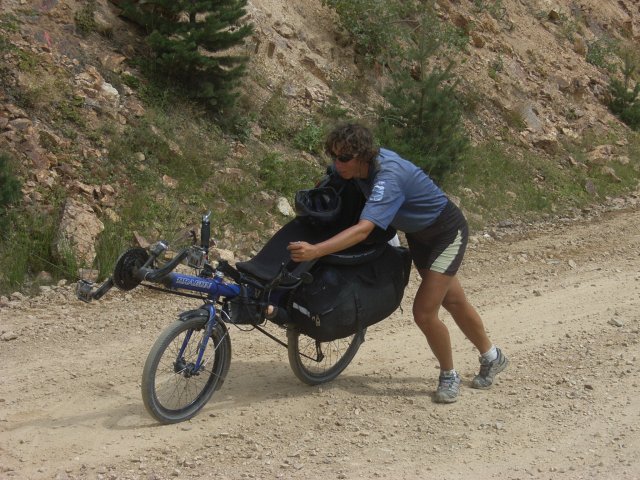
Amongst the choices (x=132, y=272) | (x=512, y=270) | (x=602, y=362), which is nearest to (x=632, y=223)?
(x=512, y=270)

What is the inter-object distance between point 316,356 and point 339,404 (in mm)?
452

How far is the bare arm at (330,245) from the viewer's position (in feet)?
15.1

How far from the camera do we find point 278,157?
1048 cm

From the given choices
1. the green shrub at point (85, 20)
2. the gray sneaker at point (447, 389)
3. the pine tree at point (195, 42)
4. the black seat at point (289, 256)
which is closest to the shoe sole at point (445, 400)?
the gray sneaker at point (447, 389)

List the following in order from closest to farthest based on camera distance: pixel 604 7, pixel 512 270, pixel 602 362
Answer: pixel 602 362 < pixel 512 270 < pixel 604 7

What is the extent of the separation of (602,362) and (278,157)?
5604mm

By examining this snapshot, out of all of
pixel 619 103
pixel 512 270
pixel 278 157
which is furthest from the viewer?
pixel 619 103

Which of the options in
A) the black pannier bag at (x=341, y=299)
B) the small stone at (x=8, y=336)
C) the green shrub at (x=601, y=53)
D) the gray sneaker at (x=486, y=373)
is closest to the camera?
the black pannier bag at (x=341, y=299)

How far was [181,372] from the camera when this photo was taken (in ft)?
15.7

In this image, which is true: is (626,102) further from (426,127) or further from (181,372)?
(181,372)

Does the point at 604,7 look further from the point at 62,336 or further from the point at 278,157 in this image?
the point at 62,336

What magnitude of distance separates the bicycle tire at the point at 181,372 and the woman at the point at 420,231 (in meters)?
0.79

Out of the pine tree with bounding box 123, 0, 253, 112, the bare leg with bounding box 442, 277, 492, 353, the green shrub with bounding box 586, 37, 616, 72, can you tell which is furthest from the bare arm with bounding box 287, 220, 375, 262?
the green shrub with bounding box 586, 37, 616, 72

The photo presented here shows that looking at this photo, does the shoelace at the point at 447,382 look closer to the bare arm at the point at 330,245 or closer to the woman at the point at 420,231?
the woman at the point at 420,231
